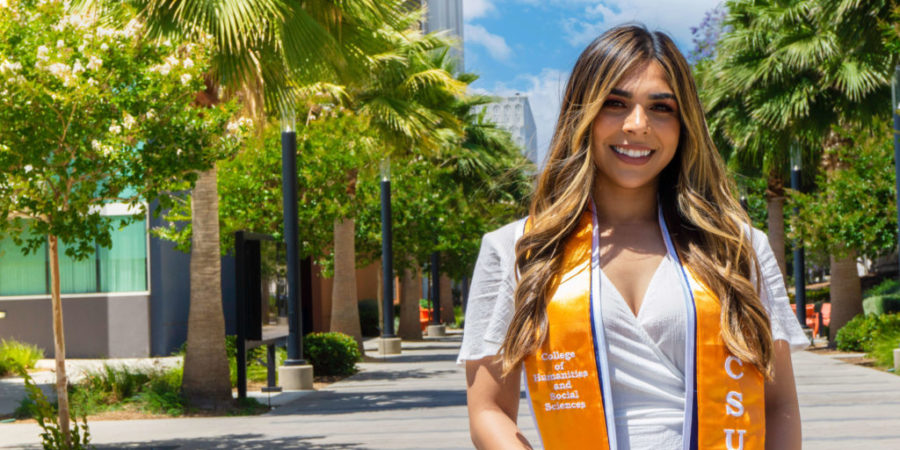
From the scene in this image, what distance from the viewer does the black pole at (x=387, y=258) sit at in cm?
2564

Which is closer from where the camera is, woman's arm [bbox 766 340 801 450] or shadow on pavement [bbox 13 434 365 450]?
woman's arm [bbox 766 340 801 450]

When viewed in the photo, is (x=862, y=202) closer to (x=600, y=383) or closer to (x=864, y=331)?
(x=864, y=331)

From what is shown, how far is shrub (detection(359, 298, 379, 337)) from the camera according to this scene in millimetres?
38250

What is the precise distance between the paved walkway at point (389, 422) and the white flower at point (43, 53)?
3.83m

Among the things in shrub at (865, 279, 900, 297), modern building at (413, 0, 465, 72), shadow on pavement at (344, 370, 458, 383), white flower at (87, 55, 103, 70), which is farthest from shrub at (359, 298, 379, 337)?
→ modern building at (413, 0, 465, 72)

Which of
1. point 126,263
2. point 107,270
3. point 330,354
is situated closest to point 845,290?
point 330,354

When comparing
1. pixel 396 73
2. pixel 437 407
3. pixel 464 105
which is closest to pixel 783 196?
pixel 464 105

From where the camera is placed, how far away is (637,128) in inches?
86.3

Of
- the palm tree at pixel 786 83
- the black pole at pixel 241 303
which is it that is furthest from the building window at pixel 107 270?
the palm tree at pixel 786 83

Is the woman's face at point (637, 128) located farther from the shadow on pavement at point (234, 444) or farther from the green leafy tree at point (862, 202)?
the green leafy tree at point (862, 202)

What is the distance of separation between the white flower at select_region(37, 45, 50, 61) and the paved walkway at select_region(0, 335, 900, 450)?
12.6 feet

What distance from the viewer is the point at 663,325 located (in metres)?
2.05

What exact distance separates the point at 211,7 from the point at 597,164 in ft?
34.6

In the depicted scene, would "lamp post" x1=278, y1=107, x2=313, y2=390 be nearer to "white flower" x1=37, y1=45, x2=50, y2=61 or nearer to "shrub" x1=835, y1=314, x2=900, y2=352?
"white flower" x1=37, y1=45, x2=50, y2=61
